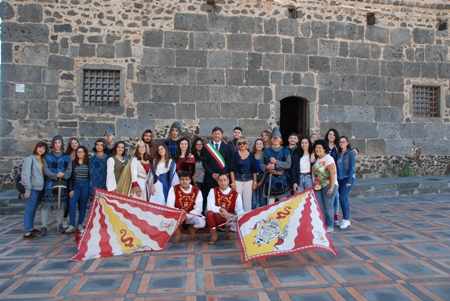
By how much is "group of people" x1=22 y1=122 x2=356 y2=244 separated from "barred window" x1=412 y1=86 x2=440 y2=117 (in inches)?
244

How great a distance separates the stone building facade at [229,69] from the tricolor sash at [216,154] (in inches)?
129

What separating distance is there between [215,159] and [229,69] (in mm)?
4070

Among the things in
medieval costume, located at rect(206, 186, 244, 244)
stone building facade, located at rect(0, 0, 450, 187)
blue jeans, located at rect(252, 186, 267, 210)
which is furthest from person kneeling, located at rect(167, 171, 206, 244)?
stone building facade, located at rect(0, 0, 450, 187)

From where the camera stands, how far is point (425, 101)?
10320 millimetres

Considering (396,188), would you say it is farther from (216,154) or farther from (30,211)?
(30,211)

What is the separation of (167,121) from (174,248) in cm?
472

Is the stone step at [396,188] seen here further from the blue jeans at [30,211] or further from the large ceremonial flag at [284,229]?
the large ceremonial flag at [284,229]

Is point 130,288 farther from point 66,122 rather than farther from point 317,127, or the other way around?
point 317,127

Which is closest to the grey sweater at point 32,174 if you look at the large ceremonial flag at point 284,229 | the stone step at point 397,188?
the large ceremonial flag at point 284,229

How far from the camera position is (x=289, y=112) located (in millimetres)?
12703

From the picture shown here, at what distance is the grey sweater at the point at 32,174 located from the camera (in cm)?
493

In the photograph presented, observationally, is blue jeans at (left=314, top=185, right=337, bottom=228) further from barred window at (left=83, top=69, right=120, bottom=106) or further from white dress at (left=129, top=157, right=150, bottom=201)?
Result: barred window at (left=83, top=69, right=120, bottom=106)

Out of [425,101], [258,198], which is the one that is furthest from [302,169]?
[425,101]

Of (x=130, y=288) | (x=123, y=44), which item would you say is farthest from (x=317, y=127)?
(x=130, y=288)
